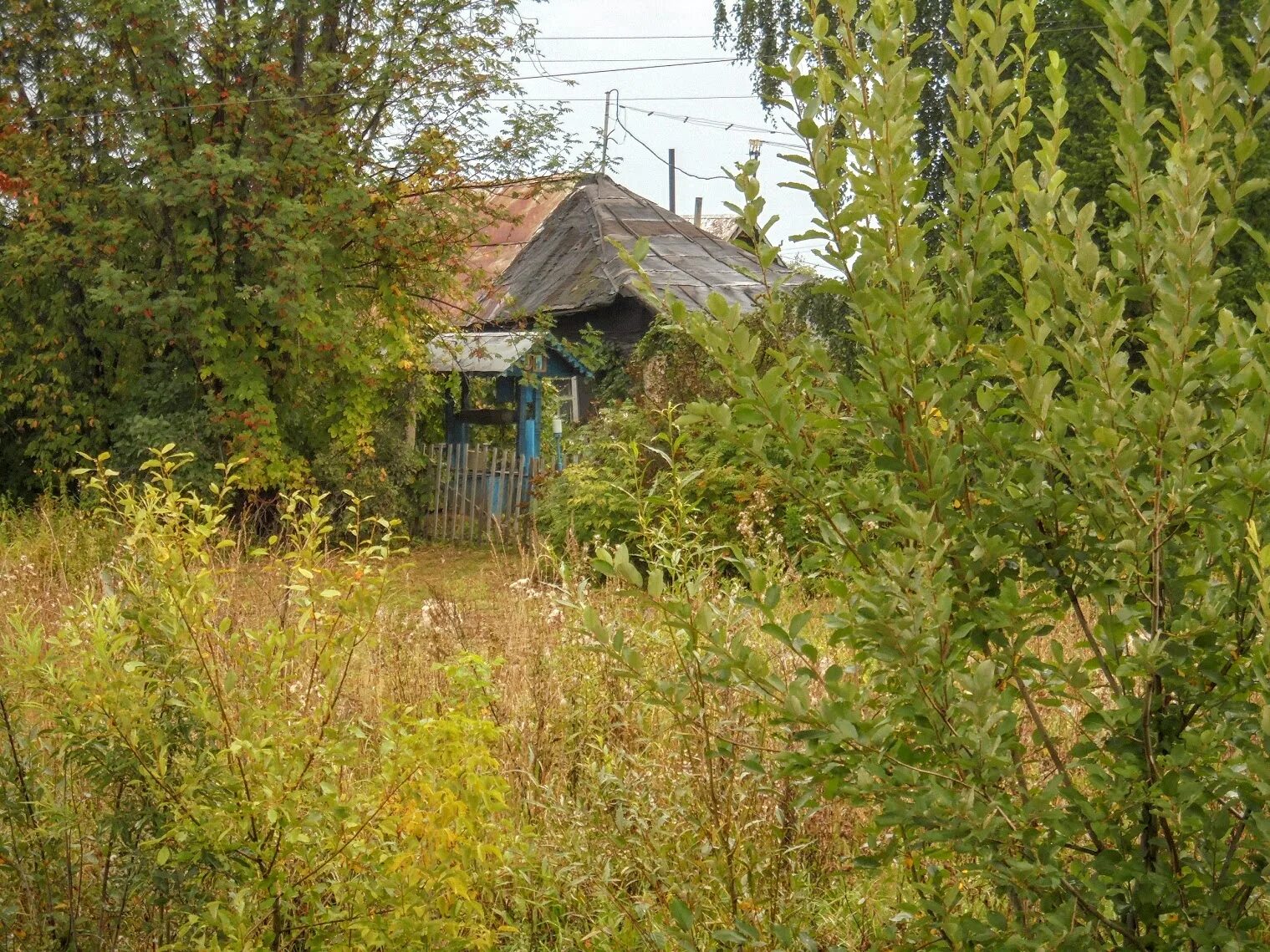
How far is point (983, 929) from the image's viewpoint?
6.79ft

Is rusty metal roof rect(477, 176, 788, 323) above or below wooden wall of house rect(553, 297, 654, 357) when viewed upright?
above

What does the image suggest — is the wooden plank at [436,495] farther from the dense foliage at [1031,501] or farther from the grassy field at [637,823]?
the dense foliage at [1031,501]

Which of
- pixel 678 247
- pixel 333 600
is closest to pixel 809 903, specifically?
pixel 333 600

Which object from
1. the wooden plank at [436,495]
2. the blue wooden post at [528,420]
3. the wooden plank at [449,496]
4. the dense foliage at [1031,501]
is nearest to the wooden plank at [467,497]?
the wooden plank at [449,496]

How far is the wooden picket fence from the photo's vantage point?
1437cm

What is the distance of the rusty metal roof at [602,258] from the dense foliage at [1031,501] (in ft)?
45.9

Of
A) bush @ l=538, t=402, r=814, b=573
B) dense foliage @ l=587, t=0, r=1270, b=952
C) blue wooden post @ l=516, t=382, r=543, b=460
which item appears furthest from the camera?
blue wooden post @ l=516, t=382, r=543, b=460

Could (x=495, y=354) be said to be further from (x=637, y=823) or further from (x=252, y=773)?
(x=252, y=773)

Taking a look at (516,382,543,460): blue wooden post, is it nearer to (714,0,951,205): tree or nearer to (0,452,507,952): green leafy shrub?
(714,0,951,205): tree

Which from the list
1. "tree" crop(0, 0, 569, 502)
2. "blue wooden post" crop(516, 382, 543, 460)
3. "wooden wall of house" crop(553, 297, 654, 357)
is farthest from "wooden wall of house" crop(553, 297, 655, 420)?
"tree" crop(0, 0, 569, 502)

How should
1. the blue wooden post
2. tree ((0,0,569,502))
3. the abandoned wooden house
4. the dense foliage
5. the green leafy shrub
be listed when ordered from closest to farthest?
the dense foliage < the green leafy shrub < tree ((0,0,569,502)) < the blue wooden post < the abandoned wooden house

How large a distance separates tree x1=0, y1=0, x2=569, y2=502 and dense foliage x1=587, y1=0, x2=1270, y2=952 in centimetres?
1031

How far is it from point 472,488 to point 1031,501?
1289 cm

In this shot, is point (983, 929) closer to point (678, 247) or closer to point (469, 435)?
point (469, 435)
